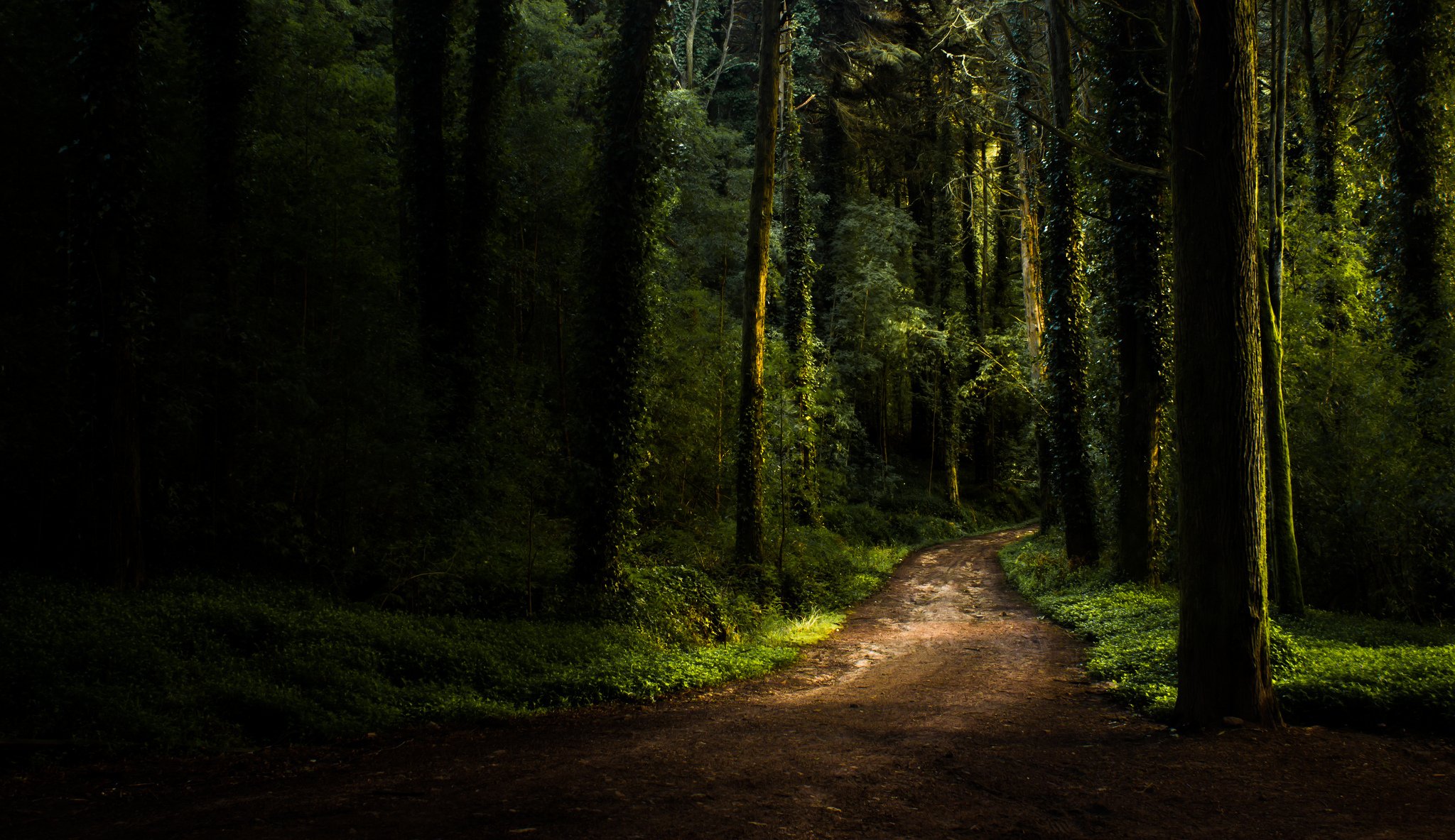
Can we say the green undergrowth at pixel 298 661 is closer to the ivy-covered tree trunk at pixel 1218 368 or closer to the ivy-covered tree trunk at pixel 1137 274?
the ivy-covered tree trunk at pixel 1218 368

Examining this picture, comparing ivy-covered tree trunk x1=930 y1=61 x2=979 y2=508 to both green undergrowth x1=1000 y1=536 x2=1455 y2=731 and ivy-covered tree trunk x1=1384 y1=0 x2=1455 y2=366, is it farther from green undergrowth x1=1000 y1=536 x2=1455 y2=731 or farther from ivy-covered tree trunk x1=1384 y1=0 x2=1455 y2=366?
green undergrowth x1=1000 y1=536 x2=1455 y2=731

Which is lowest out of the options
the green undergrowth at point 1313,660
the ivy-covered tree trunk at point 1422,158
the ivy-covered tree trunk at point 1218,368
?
the green undergrowth at point 1313,660

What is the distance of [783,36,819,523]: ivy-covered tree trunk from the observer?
2017 centimetres

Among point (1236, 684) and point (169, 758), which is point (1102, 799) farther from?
point (169, 758)

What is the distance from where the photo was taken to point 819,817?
3975mm

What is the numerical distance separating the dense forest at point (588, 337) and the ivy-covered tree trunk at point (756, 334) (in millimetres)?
81

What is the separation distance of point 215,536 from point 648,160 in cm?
817

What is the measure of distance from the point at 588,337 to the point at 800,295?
36.3ft

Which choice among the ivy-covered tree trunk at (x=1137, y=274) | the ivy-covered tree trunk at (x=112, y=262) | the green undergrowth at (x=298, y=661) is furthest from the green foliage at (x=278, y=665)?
the ivy-covered tree trunk at (x=1137, y=274)

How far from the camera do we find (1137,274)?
12.9 meters

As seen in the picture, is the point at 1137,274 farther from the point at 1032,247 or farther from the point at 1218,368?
the point at 1032,247

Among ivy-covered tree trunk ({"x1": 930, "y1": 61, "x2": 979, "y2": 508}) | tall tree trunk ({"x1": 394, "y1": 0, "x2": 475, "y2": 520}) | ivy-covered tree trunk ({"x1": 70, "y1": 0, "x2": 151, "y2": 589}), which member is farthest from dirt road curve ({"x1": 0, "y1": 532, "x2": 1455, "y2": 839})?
ivy-covered tree trunk ({"x1": 930, "y1": 61, "x2": 979, "y2": 508})

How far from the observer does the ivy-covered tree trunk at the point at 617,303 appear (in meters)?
10.6

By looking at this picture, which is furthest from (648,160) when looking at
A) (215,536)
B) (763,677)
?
(215,536)
